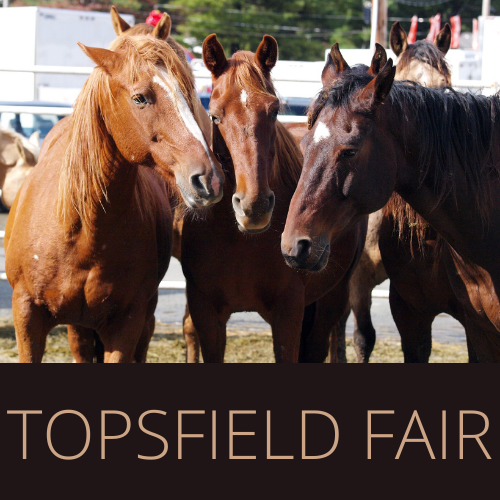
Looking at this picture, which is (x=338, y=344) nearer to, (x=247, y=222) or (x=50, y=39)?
(x=247, y=222)

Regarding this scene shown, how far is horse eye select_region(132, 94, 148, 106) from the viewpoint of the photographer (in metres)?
2.76

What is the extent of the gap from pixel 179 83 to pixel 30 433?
4.73ft

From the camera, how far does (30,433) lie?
2.12 m

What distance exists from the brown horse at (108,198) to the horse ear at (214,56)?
290 mm

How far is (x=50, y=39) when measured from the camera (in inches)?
567

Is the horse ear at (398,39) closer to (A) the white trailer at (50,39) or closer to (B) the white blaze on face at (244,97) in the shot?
(B) the white blaze on face at (244,97)

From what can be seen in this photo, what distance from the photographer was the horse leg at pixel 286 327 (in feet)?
10.8

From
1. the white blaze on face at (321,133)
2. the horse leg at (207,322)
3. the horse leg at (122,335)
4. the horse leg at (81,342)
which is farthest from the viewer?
the horse leg at (81,342)

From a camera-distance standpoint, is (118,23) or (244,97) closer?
(244,97)

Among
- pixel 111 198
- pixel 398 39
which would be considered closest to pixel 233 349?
pixel 398 39

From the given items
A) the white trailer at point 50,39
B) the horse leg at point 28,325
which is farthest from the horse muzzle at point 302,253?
the white trailer at point 50,39

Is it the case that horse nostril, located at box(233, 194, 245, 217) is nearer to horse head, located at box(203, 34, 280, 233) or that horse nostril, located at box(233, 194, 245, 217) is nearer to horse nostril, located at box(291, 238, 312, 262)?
horse head, located at box(203, 34, 280, 233)

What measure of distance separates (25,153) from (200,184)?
156 inches

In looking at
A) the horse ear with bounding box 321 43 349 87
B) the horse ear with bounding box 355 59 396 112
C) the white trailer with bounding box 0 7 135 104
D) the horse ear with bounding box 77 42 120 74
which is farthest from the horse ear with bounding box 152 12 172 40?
the white trailer with bounding box 0 7 135 104
